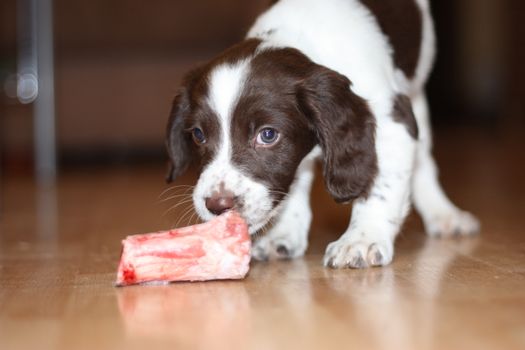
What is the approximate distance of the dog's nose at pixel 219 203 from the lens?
296 centimetres

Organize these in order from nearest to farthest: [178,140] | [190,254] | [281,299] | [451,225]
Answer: [281,299] → [190,254] → [178,140] → [451,225]

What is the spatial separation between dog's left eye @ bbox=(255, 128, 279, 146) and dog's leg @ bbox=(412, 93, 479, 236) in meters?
1.16

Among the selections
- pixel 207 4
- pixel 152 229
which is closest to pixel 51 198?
pixel 152 229

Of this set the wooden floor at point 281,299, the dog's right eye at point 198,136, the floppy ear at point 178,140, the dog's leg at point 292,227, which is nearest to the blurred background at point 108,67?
the wooden floor at point 281,299

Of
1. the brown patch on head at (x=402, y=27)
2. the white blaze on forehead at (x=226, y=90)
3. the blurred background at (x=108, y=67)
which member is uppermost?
the brown patch on head at (x=402, y=27)

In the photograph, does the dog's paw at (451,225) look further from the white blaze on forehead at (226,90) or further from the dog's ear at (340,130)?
the white blaze on forehead at (226,90)

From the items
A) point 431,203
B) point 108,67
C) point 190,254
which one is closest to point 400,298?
point 190,254

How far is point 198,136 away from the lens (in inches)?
134

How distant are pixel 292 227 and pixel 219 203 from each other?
2.41ft

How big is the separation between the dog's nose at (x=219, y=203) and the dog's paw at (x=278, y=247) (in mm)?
556

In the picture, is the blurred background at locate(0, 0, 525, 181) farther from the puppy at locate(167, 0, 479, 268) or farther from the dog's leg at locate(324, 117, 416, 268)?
the dog's leg at locate(324, 117, 416, 268)

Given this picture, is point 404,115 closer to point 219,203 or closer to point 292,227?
point 292,227

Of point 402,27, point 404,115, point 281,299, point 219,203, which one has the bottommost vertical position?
point 281,299

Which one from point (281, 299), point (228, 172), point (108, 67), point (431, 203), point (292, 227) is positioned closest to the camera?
point (281, 299)
